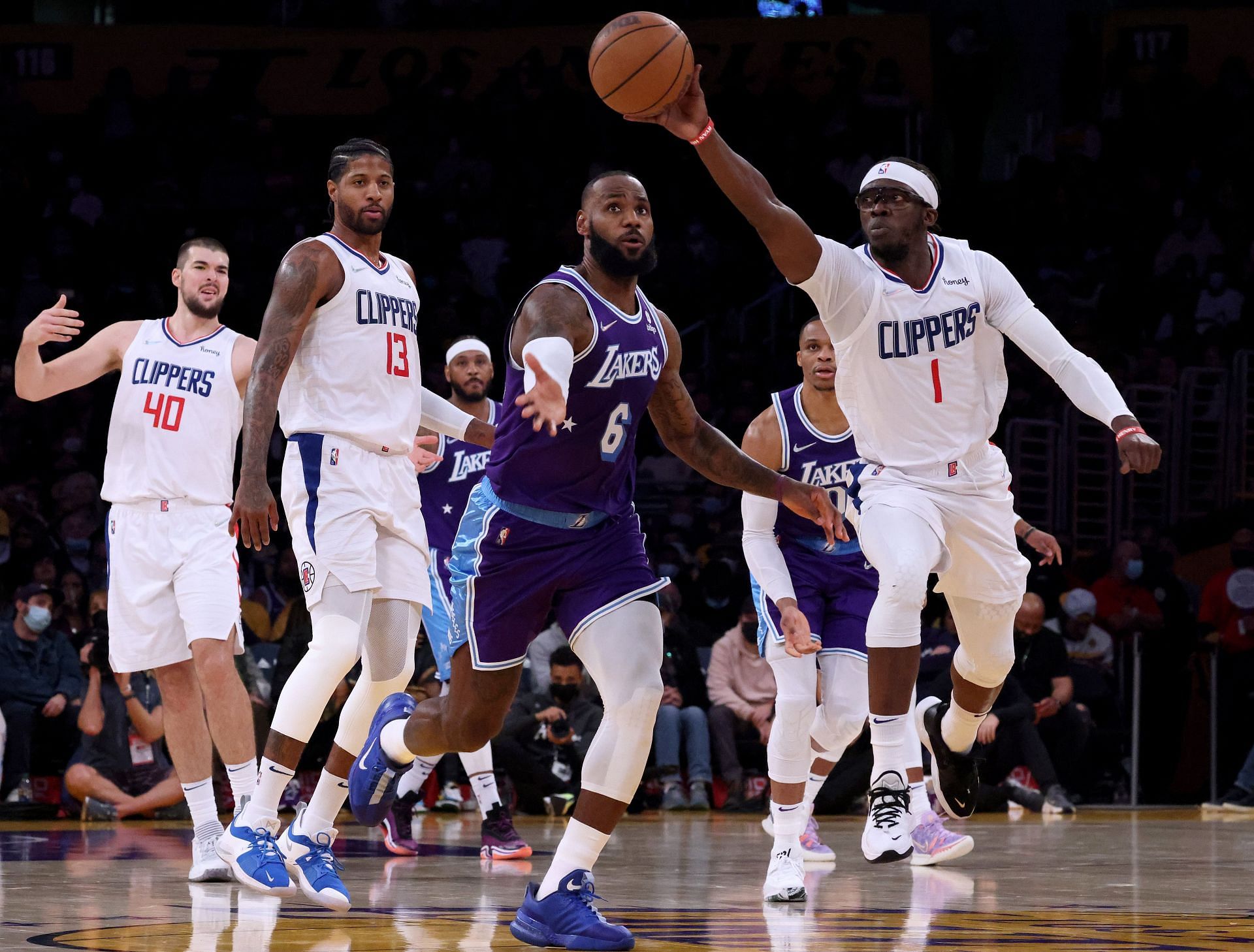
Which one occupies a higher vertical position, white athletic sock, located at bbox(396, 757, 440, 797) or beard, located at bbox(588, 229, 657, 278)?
beard, located at bbox(588, 229, 657, 278)

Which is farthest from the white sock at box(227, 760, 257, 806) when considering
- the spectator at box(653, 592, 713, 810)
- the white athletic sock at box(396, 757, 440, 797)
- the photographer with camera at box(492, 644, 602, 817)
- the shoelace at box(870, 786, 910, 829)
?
the spectator at box(653, 592, 713, 810)

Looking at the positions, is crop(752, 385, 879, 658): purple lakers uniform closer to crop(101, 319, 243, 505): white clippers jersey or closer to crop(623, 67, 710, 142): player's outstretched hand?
crop(623, 67, 710, 142): player's outstretched hand

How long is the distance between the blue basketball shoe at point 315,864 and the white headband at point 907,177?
3394 millimetres

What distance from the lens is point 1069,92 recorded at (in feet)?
67.6

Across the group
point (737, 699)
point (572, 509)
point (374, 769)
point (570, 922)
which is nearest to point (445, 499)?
point (374, 769)

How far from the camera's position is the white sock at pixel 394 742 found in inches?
229

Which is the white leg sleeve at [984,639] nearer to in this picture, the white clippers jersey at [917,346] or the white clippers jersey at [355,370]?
the white clippers jersey at [917,346]

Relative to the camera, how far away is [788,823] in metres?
6.59

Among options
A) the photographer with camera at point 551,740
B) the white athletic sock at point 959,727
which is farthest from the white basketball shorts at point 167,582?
the photographer with camera at point 551,740

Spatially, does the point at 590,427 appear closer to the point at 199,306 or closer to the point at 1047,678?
the point at 199,306

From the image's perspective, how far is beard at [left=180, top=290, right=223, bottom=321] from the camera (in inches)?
287

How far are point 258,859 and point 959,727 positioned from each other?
3.26 metres

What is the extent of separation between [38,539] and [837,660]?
29.8 ft

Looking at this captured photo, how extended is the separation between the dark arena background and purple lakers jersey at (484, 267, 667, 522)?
12.3 inches
